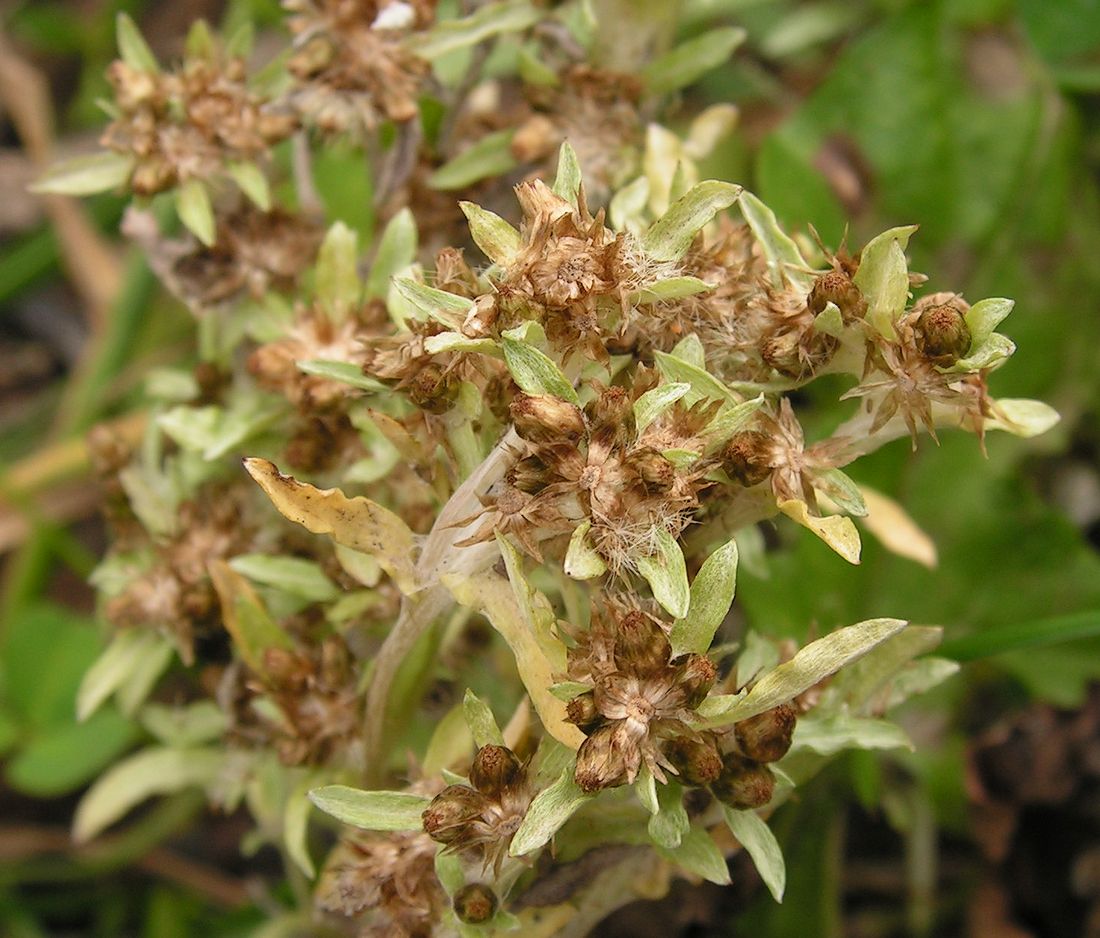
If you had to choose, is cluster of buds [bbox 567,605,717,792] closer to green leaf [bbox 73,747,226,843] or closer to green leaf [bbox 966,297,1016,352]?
green leaf [bbox 966,297,1016,352]

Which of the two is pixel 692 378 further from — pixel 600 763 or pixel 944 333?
pixel 600 763

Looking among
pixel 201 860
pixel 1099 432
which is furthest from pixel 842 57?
pixel 201 860

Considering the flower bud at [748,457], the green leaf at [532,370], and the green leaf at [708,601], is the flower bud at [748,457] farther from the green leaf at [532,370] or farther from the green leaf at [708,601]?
the green leaf at [532,370]

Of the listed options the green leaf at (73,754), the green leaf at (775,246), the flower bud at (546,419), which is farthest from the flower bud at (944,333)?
the green leaf at (73,754)

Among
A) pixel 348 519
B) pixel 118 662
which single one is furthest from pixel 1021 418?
pixel 118 662

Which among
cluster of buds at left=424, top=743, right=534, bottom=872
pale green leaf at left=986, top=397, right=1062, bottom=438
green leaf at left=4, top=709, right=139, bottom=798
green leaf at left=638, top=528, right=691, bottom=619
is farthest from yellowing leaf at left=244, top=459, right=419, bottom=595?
green leaf at left=4, top=709, right=139, bottom=798
